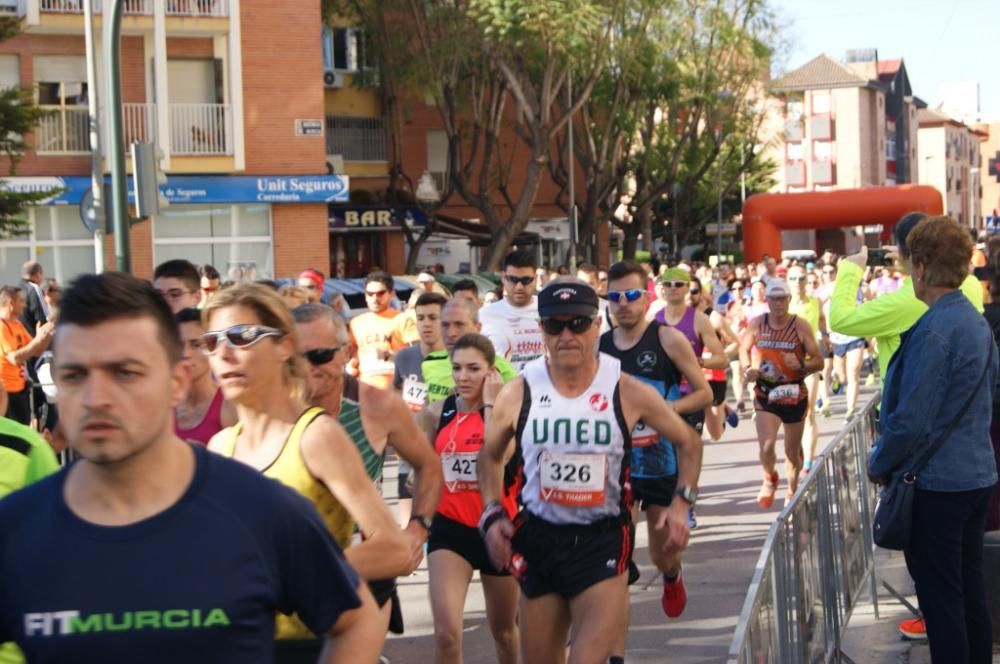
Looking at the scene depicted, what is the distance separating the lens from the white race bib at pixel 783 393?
1259 centimetres

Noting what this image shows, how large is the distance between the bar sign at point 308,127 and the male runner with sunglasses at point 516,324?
82.8ft

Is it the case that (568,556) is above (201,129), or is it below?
below

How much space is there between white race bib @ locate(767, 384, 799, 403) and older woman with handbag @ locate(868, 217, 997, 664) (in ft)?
20.6

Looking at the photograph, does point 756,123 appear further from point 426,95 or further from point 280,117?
point 280,117

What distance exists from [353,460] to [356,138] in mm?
43871

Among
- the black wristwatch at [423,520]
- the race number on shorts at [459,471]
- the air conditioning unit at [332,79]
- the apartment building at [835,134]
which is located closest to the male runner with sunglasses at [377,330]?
the race number on shorts at [459,471]

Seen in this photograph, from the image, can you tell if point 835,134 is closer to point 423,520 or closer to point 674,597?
point 674,597

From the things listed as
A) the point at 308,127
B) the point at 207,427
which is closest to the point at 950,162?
the point at 308,127

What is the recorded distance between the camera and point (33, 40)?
33312mm

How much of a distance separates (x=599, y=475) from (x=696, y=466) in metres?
0.66

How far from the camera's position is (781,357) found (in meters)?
13.0

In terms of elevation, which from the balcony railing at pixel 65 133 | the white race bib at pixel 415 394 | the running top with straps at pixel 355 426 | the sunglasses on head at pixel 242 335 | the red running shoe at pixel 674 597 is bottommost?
the red running shoe at pixel 674 597

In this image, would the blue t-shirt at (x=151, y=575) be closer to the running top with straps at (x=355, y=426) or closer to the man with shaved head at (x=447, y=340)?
the running top with straps at (x=355, y=426)

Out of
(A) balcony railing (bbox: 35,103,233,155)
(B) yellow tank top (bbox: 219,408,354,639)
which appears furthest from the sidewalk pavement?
(A) balcony railing (bbox: 35,103,233,155)
